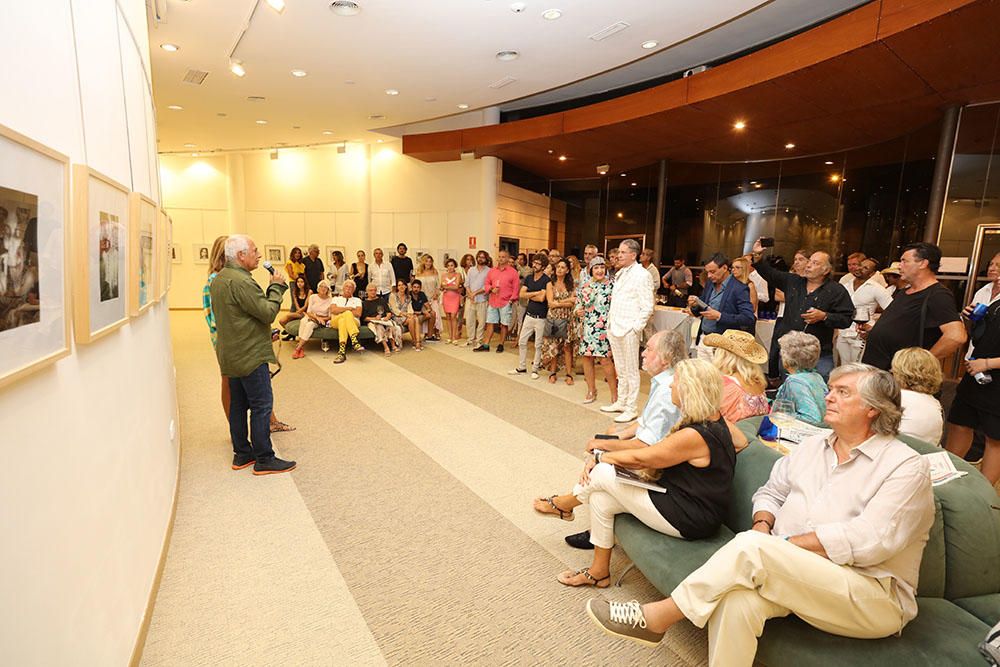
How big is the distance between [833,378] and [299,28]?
696 centimetres

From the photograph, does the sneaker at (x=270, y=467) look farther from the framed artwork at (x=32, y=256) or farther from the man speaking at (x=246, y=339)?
the framed artwork at (x=32, y=256)

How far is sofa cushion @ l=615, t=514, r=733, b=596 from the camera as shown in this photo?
6.79 ft

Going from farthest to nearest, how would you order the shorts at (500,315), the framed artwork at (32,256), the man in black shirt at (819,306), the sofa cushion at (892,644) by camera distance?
the shorts at (500,315), the man in black shirt at (819,306), the sofa cushion at (892,644), the framed artwork at (32,256)

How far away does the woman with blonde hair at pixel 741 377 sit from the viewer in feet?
10.2

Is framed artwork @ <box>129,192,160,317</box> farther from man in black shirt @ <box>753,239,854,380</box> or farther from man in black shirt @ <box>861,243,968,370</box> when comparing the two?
man in black shirt @ <box>753,239,854,380</box>

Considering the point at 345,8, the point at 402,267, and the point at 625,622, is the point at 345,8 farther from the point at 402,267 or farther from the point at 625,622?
the point at 625,622

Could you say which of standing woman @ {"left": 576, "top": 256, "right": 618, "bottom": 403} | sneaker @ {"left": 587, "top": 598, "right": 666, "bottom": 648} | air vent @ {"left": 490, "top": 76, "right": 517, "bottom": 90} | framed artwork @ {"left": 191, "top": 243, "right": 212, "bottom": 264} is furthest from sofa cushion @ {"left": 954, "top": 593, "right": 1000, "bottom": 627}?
framed artwork @ {"left": 191, "top": 243, "right": 212, "bottom": 264}

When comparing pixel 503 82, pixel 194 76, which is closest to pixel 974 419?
pixel 503 82

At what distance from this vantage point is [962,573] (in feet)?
6.33

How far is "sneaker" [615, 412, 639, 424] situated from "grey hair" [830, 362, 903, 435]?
3273mm

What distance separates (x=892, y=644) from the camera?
5.49 feet

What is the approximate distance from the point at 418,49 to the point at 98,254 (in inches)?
244

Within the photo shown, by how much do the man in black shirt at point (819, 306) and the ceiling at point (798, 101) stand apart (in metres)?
2.49

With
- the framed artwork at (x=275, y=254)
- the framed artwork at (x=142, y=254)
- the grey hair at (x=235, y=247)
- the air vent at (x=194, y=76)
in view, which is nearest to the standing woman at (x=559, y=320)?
the grey hair at (x=235, y=247)
